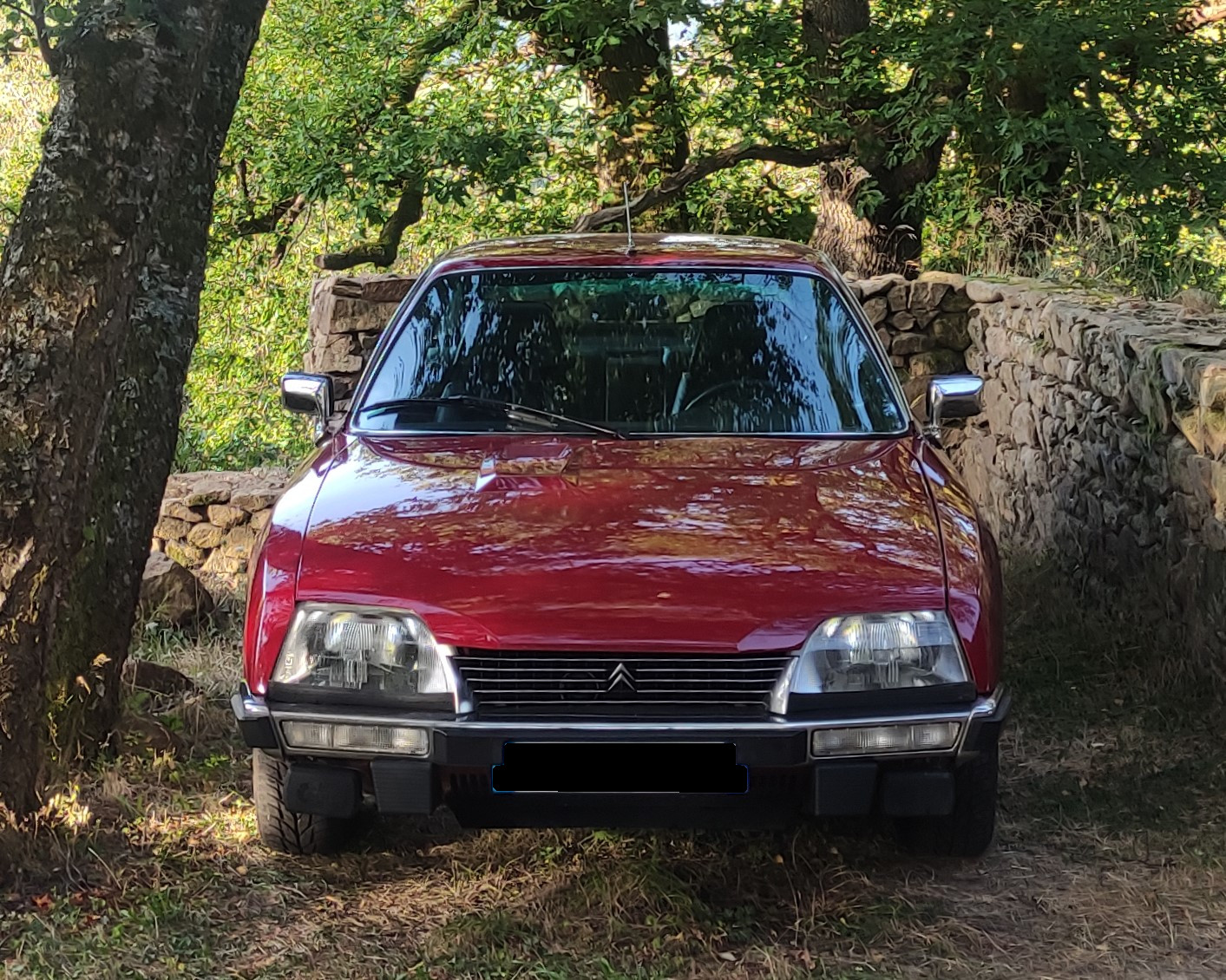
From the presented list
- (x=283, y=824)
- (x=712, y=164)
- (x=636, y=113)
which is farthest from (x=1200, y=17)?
(x=283, y=824)

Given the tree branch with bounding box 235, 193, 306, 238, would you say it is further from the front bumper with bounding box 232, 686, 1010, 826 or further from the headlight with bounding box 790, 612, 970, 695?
the headlight with bounding box 790, 612, 970, 695

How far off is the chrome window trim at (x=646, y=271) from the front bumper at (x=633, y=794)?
1084mm

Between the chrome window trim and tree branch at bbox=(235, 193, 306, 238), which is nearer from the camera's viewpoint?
the chrome window trim

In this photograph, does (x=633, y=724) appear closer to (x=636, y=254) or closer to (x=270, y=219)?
(x=636, y=254)

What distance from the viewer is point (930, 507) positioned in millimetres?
3426

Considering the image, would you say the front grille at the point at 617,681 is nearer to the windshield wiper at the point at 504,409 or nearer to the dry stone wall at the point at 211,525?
the windshield wiper at the point at 504,409

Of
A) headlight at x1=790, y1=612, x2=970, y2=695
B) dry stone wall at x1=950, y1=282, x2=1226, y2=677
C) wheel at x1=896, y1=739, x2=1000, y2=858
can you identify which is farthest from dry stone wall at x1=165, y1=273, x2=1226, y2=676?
headlight at x1=790, y1=612, x2=970, y2=695

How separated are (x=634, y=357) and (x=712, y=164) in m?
7.53

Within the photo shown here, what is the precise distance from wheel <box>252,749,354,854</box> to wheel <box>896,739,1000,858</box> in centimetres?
157

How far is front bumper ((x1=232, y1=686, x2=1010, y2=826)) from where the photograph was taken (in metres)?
2.95

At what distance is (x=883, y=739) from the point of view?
9.87 ft

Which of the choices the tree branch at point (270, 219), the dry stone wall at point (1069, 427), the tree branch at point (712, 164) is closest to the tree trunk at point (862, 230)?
the tree branch at point (712, 164)

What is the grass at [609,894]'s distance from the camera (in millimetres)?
3221

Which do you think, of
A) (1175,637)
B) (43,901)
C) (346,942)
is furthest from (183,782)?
(1175,637)
